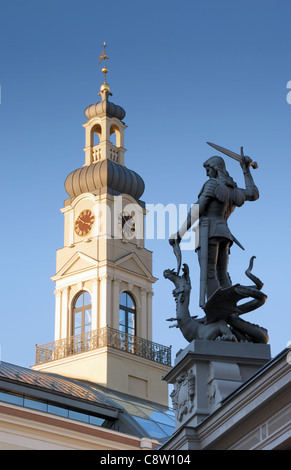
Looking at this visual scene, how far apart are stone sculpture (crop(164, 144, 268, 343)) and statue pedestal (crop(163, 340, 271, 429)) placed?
0.29m

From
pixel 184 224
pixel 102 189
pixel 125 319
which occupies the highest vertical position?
pixel 102 189

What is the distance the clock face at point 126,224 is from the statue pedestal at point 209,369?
33.4 m

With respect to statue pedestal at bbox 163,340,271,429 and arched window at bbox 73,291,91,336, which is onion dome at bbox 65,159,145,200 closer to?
arched window at bbox 73,291,91,336

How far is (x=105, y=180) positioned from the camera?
157ft

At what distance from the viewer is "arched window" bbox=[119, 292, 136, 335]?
151 feet

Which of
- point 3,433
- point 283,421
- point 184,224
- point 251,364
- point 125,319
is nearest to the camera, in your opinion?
point 283,421

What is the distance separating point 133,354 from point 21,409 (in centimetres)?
1351

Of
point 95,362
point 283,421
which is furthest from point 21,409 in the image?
point 283,421

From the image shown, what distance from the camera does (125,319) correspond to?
46.3 meters

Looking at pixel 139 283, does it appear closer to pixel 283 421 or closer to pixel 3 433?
pixel 3 433

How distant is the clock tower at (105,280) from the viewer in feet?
143

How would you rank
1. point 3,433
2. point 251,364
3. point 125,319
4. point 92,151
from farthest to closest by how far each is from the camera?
point 92,151, point 125,319, point 3,433, point 251,364

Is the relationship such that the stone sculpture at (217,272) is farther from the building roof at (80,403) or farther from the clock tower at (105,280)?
the clock tower at (105,280)

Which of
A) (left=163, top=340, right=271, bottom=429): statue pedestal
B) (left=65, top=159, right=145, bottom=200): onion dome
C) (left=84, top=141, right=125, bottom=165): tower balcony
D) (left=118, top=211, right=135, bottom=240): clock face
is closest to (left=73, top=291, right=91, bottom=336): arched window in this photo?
(left=118, top=211, right=135, bottom=240): clock face
